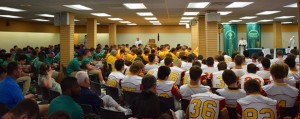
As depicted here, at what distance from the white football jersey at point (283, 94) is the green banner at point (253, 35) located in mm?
22916

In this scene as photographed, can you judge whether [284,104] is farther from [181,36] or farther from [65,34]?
[181,36]

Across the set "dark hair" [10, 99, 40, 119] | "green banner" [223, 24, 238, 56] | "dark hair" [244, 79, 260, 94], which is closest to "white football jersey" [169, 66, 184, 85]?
"dark hair" [244, 79, 260, 94]

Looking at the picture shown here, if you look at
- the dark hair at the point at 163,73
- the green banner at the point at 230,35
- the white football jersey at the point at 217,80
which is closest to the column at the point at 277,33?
the green banner at the point at 230,35

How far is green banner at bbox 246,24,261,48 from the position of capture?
87.4ft

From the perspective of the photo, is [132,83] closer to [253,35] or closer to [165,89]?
[165,89]

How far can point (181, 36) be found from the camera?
28922 millimetres

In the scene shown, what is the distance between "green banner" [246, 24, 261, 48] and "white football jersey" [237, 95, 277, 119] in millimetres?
23771

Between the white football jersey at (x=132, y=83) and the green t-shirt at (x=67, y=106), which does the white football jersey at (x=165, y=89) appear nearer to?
the white football jersey at (x=132, y=83)

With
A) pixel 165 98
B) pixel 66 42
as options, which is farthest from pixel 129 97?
pixel 66 42

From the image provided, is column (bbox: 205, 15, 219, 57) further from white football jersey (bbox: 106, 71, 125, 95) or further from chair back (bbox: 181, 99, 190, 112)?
chair back (bbox: 181, 99, 190, 112)

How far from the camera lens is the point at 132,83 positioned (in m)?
6.32

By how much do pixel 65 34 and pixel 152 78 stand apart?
11080 mm

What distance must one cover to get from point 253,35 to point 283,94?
75.9 ft

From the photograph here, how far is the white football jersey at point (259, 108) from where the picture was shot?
3.90 metres
